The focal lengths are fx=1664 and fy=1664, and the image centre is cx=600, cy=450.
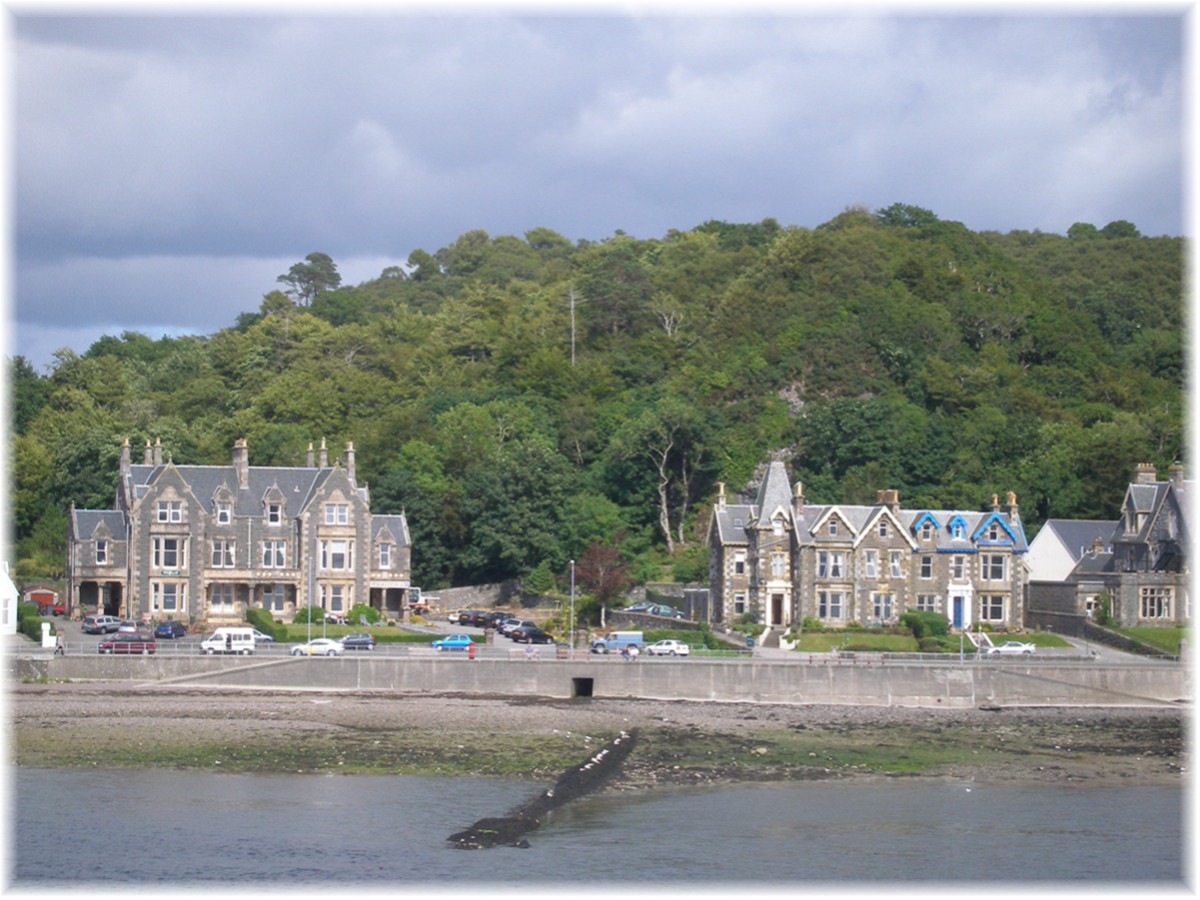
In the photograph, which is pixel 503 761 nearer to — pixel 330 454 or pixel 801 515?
pixel 801 515

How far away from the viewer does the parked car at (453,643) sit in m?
67.2

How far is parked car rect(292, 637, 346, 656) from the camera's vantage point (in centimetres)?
6412

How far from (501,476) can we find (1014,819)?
47.1 m

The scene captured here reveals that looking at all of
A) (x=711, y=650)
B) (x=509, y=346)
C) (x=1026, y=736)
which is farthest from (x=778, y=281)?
(x=1026, y=736)

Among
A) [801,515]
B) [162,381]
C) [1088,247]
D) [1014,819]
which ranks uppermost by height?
[1088,247]

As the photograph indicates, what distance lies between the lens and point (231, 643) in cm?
6366

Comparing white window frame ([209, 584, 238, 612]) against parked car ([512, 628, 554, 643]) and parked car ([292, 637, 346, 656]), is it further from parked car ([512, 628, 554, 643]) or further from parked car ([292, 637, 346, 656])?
parked car ([292, 637, 346, 656])

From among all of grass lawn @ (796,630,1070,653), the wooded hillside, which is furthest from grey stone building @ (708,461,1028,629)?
the wooded hillside

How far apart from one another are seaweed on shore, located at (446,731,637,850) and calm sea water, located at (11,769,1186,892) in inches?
18.1

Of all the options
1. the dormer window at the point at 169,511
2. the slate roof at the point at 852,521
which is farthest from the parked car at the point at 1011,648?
the dormer window at the point at 169,511

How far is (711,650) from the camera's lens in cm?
6800

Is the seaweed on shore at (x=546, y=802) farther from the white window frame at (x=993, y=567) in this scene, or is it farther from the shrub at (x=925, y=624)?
the white window frame at (x=993, y=567)

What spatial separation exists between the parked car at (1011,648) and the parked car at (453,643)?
2140 cm

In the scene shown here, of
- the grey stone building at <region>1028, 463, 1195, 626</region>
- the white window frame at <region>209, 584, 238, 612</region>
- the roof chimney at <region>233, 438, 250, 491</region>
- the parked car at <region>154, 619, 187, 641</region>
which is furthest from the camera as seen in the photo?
the roof chimney at <region>233, 438, 250, 491</region>
